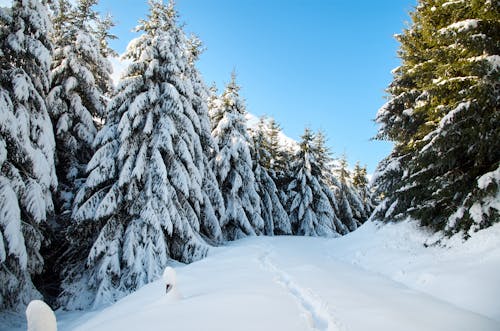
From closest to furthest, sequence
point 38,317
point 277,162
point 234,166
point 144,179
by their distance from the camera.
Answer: point 38,317, point 144,179, point 234,166, point 277,162

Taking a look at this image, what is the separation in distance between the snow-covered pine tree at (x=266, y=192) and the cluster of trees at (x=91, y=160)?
7.41m

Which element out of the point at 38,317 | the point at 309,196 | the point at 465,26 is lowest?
the point at 38,317

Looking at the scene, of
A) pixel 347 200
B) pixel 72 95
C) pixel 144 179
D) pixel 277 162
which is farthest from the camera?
pixel 347 200

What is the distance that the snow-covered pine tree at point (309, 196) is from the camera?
83.1 ft

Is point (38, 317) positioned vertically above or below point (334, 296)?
above

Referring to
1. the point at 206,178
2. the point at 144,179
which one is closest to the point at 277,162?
the point at 206,178

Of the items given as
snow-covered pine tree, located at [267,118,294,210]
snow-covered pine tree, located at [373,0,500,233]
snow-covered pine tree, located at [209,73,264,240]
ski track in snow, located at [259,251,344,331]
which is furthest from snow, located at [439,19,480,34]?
snow-covered pine tree, located at [267,118,294,210]

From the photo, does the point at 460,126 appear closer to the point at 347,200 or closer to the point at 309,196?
the point at 309,196

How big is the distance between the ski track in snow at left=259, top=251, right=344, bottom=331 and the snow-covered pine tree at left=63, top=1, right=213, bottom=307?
5757mm

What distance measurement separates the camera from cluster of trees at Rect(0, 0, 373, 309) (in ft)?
29.7

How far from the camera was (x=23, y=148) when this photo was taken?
897 centimetres

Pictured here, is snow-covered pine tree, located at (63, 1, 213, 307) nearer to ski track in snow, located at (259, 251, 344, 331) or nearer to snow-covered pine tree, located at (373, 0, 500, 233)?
ski track in snow, located at (259, 251, 344, 331)

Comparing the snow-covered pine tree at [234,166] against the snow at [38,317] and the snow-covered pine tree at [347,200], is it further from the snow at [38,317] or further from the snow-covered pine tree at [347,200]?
the snow at [38,317]

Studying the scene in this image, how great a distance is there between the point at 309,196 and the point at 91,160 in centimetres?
1736
